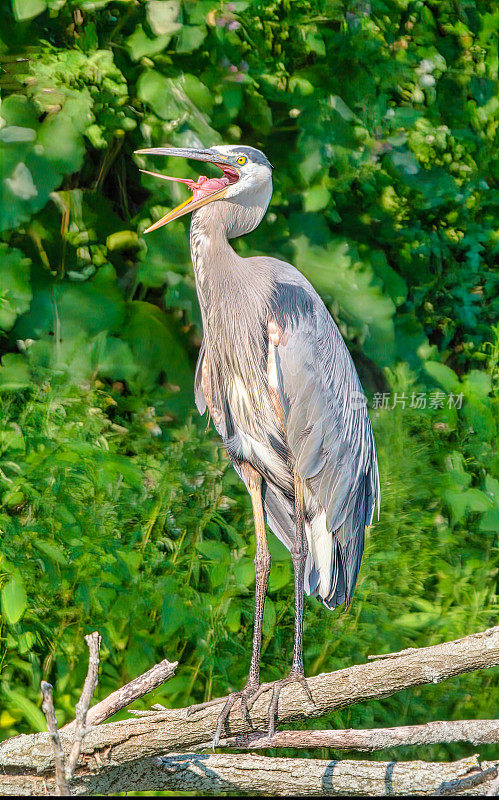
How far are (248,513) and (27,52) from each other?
124 cm

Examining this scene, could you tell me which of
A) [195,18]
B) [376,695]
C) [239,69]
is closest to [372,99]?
[239,69]

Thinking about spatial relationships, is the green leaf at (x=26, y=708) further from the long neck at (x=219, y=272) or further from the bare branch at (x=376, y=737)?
the long neck at (x=219, y=272)

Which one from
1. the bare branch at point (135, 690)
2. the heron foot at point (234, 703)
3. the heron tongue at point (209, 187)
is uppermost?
the heron tongue at point (209, 187)

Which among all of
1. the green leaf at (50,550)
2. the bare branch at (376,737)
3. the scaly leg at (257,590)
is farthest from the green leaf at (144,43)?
the bare branch at (376,737)

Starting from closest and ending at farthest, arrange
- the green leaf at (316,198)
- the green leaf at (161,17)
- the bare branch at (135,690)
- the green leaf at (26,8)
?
the bare branch at (135,690)
the green leaf at (26,8)
the green leaf at (161,17)
the green leaf at (316,198)

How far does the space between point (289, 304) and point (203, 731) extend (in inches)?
32.4

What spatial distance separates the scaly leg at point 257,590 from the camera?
162cm

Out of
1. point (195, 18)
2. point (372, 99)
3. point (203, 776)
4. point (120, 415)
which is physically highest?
point (195, 18)

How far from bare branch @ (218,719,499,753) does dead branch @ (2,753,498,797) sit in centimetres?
4

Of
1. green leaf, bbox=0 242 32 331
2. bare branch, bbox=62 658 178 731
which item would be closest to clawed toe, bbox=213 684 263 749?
bare branch, bbox=62 658 178 731

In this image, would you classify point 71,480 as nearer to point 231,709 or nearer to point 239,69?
point 231,709

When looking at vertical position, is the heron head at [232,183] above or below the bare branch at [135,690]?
above

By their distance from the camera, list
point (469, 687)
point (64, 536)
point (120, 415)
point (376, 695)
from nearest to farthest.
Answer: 1. point (376, 695)
2. point (64, 536)
3. point (120, 415)
4. point (469, 687)

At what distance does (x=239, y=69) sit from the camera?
2.22 metres
